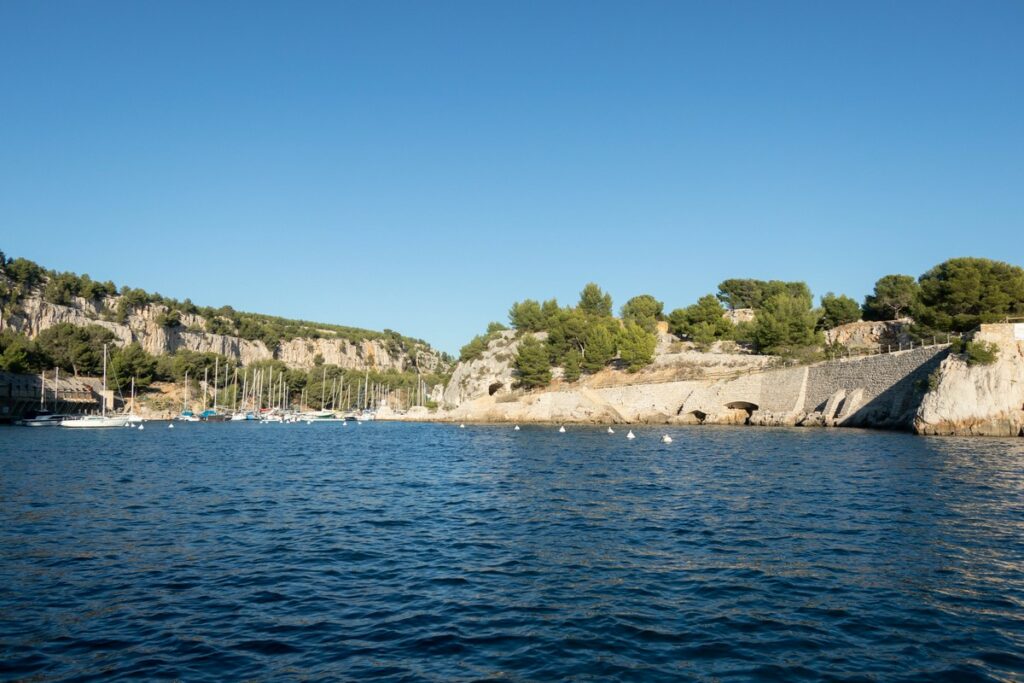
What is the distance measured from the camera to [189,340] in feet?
469

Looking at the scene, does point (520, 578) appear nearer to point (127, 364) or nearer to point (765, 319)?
point (765, 319)

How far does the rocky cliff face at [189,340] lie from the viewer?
11188cm

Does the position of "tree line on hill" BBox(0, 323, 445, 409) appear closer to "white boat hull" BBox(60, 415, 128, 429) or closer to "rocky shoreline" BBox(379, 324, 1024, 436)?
"white boat hull" BBox(60, 415, 128, 429)

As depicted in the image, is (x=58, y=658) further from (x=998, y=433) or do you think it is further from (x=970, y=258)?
(x=970, y=258)

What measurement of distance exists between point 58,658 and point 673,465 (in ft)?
84.2

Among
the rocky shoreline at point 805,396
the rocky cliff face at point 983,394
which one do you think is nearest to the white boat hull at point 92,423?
the rocky shoreline at point 805,396

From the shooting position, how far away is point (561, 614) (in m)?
10.2

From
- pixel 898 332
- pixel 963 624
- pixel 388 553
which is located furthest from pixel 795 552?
pixel 898 332

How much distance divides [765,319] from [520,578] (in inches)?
2999

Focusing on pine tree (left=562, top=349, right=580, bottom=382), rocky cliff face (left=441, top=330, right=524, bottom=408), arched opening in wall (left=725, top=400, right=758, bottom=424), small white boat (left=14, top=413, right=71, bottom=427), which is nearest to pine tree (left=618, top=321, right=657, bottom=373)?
pine tree (left=562, top=349, right=580, bottom=382)

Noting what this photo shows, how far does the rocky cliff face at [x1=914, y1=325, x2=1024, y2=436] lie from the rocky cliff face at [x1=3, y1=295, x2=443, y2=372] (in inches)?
4362

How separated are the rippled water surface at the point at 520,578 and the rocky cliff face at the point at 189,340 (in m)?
102

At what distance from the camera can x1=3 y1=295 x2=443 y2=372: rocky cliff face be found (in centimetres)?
11188

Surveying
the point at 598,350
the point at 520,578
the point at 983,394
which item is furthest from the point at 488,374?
the point at 520,578
